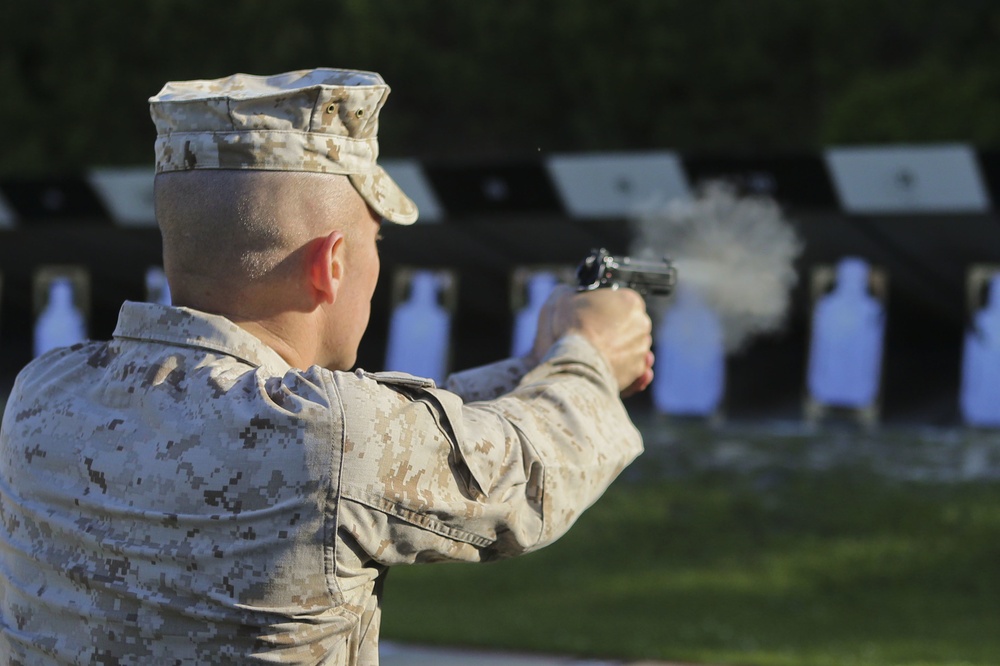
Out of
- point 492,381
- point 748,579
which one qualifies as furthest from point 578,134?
point 492,381

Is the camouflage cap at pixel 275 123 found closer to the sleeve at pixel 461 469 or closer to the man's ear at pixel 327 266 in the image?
the man's ear at pixel 327 266

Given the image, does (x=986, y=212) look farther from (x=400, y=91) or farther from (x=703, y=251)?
(x=400, y=91)

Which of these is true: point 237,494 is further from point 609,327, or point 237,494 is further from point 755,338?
point 755,338

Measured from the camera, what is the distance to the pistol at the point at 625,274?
208cm

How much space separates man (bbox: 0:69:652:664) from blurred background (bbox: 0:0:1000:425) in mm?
4886

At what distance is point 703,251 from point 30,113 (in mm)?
13496

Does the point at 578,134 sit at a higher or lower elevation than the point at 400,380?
higher

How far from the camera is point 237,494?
1.51m

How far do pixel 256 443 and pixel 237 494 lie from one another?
60 millimetres

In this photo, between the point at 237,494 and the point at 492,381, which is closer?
the point at 237,494

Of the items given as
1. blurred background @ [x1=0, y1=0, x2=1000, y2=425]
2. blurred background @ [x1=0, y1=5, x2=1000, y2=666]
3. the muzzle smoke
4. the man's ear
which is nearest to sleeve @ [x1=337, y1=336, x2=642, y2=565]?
the man's ear

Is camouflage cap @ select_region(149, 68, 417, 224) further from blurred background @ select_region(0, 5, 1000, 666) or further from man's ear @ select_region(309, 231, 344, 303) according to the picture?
blurred background @ select_region(0, 5, 1000, 666)

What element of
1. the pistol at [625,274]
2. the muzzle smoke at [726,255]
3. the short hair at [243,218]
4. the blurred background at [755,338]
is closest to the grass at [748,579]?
the blurred background at [755,338]

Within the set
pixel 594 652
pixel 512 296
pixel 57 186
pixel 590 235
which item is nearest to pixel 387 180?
pixel 594 652
